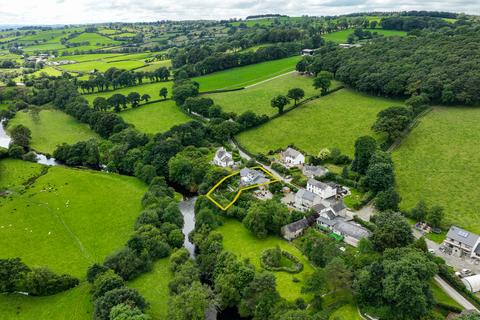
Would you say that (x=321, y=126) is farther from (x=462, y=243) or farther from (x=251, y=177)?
(x=462, y=243)

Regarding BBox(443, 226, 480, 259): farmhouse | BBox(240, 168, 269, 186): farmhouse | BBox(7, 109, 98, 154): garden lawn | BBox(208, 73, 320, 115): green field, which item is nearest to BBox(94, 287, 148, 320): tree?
BBox(240, 168, 269, 186): farmhouse

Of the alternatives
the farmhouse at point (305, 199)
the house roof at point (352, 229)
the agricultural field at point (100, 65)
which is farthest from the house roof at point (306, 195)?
the agricultural field at point (100, 65)

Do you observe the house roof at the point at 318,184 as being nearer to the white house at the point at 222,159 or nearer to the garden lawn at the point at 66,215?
the white house at the point at 222,159

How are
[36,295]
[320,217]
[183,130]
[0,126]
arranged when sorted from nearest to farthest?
1. [36,295]
2. [320,217]
3. [183,130]
4. [0,126]

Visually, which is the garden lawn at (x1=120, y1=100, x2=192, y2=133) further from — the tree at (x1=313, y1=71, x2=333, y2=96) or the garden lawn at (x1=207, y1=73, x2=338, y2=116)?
the tree at (x1=313, y1=71, x2=333, y2=96)

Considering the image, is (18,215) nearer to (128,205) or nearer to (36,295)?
(128,205)

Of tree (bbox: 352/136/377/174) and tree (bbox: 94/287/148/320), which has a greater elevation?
tree (bbox: 352/136/377/174)

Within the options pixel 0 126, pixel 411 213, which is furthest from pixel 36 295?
pixel 0 126
